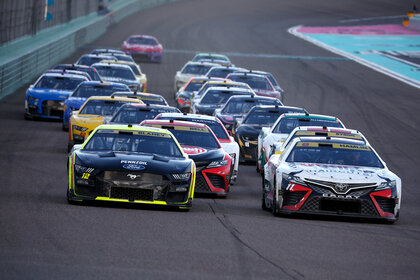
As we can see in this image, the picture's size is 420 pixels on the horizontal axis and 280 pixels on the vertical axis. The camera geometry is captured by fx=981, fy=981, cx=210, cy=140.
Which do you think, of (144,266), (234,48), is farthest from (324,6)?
(144,266)

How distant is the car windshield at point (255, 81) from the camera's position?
109 ft

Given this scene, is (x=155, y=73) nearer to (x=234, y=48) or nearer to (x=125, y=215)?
(x=234, y=48)

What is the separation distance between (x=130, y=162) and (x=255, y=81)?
20341mm

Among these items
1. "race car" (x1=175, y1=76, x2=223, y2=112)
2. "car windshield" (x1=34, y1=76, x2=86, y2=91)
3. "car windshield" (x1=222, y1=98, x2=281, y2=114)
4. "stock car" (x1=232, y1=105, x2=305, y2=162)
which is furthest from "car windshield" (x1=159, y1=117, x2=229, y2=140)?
"race car" (x1=175, y1=76, x2=223, y2=112)

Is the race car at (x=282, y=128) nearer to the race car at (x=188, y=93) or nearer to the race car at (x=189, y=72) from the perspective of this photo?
the race car at (x=188, y=93)

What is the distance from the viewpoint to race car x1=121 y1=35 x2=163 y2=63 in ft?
173

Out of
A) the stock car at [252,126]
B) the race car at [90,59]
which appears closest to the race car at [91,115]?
the stock car at [252,126]

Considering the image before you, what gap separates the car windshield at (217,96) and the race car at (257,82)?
4.07m

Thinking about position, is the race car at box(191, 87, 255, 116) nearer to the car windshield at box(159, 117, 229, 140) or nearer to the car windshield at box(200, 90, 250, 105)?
the car windshield at box(200, 90, 250, 105)

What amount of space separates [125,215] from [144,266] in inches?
135

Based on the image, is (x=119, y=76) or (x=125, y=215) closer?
(x=125, y=215)

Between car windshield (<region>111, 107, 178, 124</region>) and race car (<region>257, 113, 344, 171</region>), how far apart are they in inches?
93.0

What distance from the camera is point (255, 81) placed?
109 ft

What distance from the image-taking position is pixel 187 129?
1719 cm
